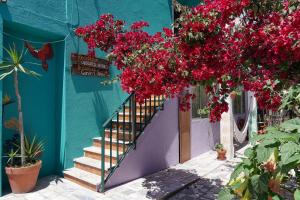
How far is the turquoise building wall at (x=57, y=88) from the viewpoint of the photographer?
15.3 feet

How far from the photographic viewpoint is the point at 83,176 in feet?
15.8

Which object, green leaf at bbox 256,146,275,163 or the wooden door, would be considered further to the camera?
the wooden door

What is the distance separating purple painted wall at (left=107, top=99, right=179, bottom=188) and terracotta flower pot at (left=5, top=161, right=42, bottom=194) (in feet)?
4.26

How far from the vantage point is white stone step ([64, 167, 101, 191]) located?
4.51m

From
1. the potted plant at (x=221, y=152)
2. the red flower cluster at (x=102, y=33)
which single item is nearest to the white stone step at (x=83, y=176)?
the red flower cluster at (x=102, y=33)

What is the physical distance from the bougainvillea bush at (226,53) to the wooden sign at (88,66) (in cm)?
203

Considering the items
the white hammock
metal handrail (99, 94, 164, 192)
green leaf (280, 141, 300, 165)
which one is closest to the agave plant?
metal handrail (99, 94, 164, 192)

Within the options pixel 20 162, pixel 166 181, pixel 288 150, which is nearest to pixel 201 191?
pixel 166 181

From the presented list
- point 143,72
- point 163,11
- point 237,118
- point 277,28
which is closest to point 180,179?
point 143,72

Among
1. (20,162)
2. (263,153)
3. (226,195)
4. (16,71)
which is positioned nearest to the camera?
(263,153)

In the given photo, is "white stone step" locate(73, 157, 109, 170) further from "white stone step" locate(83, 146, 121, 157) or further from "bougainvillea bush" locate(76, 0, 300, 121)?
"bougainvillea bush" locate(76, 0, 300, 121)

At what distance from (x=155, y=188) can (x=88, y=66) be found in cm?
296

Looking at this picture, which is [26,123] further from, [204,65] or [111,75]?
[204,65]

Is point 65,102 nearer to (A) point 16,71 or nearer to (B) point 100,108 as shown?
(B) point 100,108
